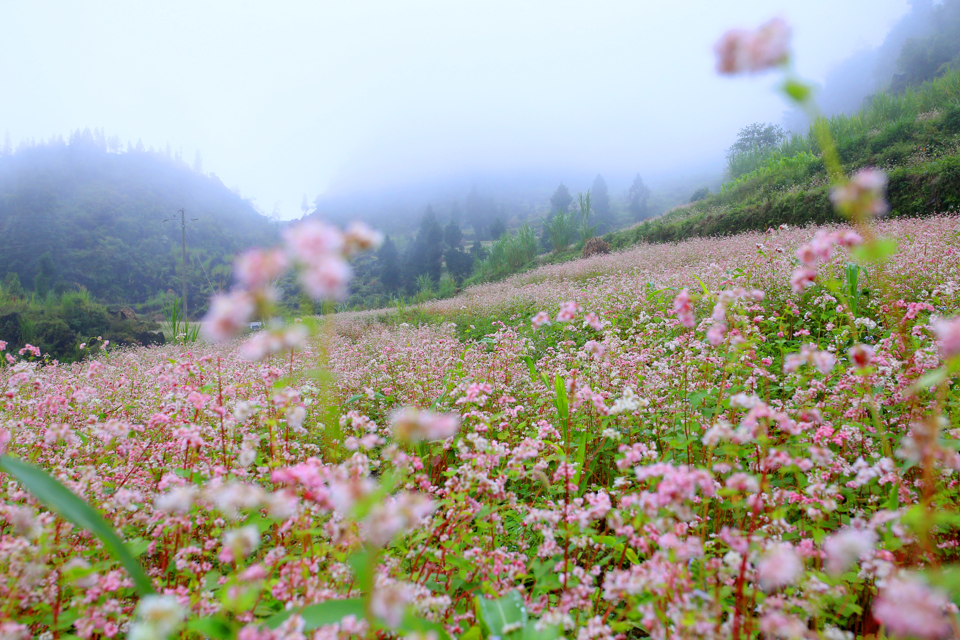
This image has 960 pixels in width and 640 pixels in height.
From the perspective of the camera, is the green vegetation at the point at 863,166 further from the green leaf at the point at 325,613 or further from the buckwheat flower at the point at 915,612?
the green leaf at the point at 325,613

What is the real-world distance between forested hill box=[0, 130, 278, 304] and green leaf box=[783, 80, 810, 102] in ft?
110

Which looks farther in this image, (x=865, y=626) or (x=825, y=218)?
(x=825, y=218)

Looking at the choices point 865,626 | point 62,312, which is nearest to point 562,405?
point 865,626

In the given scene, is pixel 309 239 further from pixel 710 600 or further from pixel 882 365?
pixel 882 365

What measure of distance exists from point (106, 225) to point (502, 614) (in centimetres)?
8721

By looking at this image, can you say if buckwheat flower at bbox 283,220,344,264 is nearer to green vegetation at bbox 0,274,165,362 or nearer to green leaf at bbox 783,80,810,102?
green leaf at bbox 783,80,810,102

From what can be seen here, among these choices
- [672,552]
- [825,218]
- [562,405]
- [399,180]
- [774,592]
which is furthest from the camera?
[399,180]

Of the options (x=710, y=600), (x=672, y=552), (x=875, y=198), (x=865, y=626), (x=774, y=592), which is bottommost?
(x=865, y=626)

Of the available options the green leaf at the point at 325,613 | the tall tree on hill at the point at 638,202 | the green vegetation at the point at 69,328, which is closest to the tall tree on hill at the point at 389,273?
the green vegetation at the point at 69,328

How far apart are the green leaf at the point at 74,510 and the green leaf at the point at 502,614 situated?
1061mm

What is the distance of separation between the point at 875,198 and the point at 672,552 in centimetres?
113

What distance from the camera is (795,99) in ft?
3.54

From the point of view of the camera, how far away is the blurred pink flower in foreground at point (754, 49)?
104 cm

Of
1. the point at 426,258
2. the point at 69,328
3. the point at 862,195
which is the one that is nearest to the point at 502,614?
the point at 862,195
